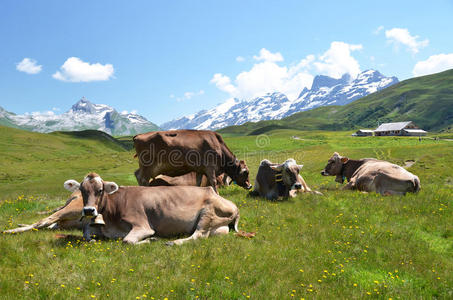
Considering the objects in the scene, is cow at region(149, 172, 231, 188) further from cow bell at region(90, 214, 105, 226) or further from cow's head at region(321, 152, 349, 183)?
cow's head at region(321, 152, 349, 183)

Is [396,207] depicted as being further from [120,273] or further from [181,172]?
[120,273]

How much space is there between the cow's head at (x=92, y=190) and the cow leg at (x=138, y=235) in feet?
3.34

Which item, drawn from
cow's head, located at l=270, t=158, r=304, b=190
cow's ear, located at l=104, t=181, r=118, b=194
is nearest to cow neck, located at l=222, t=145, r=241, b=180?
cow's head, located at l=270, t=158, r=304, b=190

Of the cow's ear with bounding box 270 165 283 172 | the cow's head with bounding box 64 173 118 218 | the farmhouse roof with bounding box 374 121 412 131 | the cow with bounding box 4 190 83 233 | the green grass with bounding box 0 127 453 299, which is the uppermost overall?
the farmhouse roof with bounding box 374 121 412 131

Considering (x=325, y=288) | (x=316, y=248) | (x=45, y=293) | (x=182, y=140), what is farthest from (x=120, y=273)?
(x=182, y=140)

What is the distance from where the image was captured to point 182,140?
14.8 meters

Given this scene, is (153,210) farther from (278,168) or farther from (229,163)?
(229,163)

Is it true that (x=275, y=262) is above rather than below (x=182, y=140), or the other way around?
below

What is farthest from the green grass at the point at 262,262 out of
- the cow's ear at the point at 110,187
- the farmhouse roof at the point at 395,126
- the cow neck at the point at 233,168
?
the farmhouse roof at the point at 395,126

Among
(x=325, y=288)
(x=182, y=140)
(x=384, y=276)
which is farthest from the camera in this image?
(x=182, y=140)

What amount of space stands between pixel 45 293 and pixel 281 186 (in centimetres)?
1172

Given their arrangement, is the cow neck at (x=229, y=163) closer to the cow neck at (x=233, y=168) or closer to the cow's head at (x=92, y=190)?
the cow neck at (x=233, y=168)

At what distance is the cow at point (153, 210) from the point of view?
8.18 meters

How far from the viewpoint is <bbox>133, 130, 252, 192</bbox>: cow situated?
14336mm
